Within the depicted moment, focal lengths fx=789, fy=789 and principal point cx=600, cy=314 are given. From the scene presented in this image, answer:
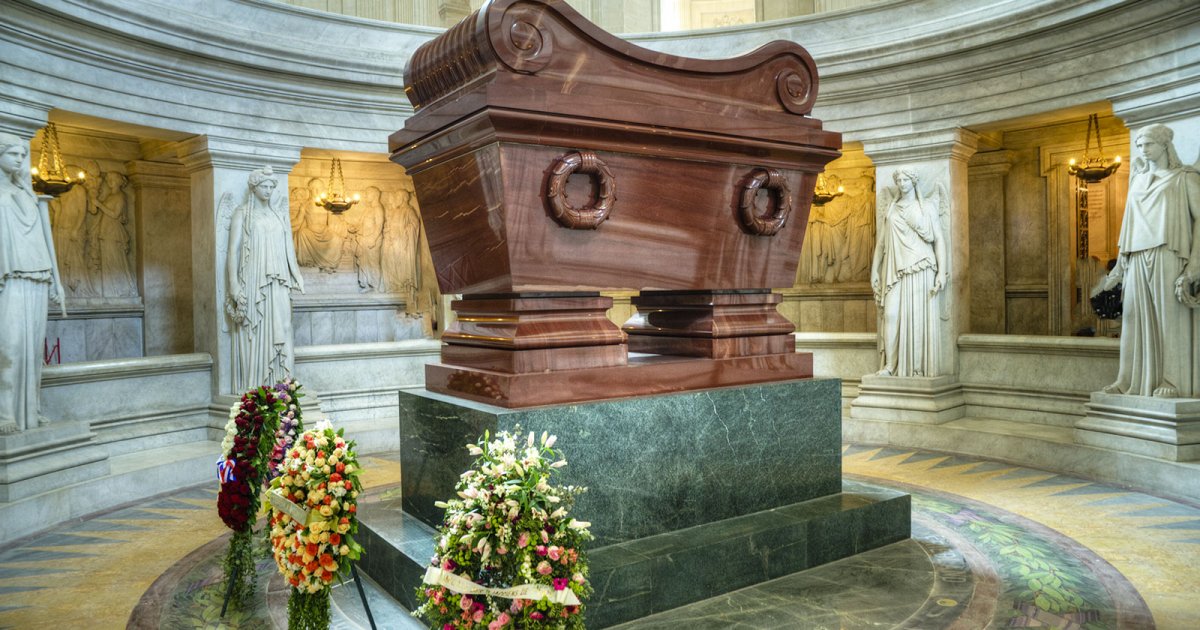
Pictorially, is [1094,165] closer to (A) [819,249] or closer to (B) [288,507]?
(A) [819,249]

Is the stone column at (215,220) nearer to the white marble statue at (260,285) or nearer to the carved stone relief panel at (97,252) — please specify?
the white marble statue at (260,285)

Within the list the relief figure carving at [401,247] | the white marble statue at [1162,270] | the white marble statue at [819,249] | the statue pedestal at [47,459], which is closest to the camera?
the statue pedestal at [47,459]

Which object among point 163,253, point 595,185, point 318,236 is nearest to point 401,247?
point 318,236

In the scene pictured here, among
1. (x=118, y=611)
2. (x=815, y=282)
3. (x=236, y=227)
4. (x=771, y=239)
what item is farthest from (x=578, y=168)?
(x=815, y=282)

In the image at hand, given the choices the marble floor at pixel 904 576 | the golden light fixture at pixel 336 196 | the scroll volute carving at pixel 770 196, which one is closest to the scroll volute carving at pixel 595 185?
the scroll volute carving at pixel 770 196

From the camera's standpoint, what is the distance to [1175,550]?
4.45m

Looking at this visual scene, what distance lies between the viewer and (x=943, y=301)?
8031 mm

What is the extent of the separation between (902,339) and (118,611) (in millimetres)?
7048

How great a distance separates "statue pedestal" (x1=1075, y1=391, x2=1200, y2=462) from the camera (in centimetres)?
581

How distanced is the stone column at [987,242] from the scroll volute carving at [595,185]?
765cm

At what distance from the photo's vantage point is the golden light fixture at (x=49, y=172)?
7.76 m

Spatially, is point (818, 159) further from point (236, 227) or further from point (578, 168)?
point (236, 227)

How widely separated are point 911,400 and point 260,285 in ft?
21.6

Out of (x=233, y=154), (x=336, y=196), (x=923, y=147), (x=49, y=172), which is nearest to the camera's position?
(x=49, y=172)
